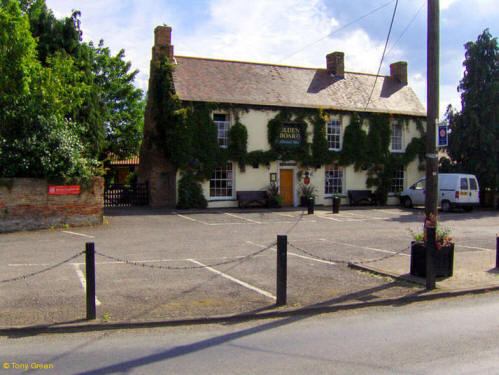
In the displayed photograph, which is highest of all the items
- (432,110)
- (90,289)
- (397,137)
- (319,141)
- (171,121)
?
(171,121)

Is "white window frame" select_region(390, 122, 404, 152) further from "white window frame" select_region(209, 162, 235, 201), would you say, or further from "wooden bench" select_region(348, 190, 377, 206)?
"white window frame" select_region(209, 162, 235, 201)

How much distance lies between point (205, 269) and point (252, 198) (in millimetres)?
14968

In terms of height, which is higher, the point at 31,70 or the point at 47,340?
the point at 31,70

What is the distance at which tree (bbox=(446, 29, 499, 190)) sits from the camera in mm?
26531

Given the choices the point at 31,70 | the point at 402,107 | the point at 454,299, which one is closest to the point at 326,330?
the point at 454,299

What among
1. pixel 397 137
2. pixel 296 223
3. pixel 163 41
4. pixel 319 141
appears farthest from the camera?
pixel 397 137

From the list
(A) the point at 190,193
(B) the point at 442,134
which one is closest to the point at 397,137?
(A) the point at 190,193

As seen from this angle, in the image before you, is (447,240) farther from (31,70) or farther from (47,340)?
(31,70)

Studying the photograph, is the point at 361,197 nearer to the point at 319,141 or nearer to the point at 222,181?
the point at 319,141

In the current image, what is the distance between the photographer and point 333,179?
2711cm

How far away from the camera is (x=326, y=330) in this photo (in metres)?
5.89

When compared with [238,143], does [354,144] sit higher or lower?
higher

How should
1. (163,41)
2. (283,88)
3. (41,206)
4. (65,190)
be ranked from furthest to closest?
(283,88), (163,41), (65,190), (41,206)

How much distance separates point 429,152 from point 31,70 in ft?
44.6
